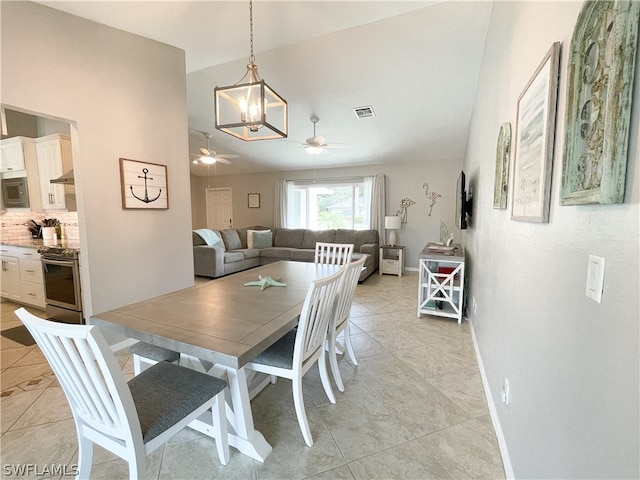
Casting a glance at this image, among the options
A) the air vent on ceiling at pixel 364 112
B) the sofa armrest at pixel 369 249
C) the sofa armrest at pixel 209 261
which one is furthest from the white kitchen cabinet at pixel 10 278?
the sofa armrest at pixel 369 249

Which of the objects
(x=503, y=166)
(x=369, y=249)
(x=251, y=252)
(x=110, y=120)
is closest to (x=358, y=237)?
(x=369, y=249)

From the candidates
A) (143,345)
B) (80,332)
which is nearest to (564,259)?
(80,332)

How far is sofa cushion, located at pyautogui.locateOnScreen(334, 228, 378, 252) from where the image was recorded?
5.99 metres

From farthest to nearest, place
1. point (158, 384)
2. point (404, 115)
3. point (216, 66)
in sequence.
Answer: point (404, 115) < point (216, 66) < point (158, 384)

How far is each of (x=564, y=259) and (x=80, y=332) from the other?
5.10 feet

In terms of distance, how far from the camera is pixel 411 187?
19.7ft

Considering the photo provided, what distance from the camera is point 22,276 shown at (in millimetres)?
3625

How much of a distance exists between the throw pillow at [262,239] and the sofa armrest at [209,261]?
1171 millimetres

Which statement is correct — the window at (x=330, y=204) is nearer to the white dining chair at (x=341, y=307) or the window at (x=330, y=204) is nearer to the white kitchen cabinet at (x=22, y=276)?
the white dining chair at (x=341, y=307)

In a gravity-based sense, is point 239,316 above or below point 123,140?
below

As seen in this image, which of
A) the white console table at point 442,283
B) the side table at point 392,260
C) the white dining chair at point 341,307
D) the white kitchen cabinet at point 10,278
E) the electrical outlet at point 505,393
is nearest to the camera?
the electrical outlet at point 505,393

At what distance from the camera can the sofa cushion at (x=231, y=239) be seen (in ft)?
20.0

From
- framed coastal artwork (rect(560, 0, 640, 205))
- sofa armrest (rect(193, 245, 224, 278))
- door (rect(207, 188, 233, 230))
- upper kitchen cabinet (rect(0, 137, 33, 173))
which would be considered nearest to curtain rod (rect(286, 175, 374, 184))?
door (rect(207, 188, 233, 230))

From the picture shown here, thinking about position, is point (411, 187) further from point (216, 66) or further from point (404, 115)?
point (216, 66)
